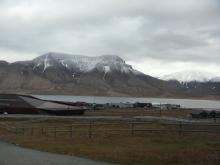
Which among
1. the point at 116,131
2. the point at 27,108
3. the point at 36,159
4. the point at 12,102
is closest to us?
the point at 36,159

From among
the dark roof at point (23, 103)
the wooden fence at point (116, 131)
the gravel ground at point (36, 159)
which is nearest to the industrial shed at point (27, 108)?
the dark roof at point (23, 103)

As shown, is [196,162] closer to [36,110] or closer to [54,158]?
[54,158]

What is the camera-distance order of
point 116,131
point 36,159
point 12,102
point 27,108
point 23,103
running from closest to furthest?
1. point 36,159
2. point 116,131
3. point 27,108
4. point 12,102
5. point 23,103

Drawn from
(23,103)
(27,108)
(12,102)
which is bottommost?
(27,108)

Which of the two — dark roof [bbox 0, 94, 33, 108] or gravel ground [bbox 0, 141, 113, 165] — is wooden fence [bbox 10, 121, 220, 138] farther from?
dark roof [bbox 0, 94, 33, 108]

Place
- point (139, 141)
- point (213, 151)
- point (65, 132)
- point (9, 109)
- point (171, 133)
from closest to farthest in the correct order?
point (213, 151)
point (139, 141)
point (171, 133)
point (65, 132)
point (9, 109)

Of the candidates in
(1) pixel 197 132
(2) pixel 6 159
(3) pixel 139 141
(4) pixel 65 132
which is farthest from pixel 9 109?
(2) pixel 6 159

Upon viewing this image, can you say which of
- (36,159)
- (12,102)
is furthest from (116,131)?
(12,102)

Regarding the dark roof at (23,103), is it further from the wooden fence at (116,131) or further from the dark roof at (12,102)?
the wooden fence at (116,131)

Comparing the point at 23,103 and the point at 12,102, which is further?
the point at 23,103

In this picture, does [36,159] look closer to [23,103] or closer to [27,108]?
[27,108]

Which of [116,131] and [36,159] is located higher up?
[116,131]

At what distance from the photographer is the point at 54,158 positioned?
21562mm

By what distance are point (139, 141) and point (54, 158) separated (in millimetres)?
10452
